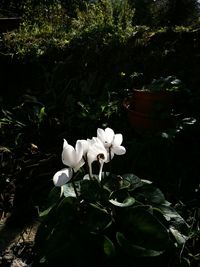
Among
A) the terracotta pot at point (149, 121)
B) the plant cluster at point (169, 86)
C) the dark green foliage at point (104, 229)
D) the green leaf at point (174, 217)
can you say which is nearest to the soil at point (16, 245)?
the dark green foliage at point (104, 229)

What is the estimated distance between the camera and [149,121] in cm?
354

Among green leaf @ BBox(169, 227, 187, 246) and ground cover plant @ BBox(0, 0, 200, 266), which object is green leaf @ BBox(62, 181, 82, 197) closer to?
ground cover plant @ BBox(0, 0, 200, 266)

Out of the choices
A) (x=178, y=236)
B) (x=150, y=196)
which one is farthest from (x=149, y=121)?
(x=178, y=236)

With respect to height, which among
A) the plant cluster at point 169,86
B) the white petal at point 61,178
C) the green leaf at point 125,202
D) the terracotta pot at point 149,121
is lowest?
the terracotta pot at point 149,121

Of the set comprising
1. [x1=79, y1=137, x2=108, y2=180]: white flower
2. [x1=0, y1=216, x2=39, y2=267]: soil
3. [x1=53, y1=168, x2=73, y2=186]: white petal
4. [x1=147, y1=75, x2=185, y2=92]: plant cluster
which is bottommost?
[x1=0, y1=216, x2=39, y2=267]: soil

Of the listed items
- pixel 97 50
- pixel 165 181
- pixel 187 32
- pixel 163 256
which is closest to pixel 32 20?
pixel 97 50

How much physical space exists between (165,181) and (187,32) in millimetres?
2695

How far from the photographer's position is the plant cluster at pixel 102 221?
163 centimetres

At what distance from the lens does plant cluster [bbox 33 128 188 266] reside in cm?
163

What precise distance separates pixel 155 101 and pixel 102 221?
6.54 feet

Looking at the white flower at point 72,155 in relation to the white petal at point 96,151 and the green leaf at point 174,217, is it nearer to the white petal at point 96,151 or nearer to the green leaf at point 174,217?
the white petal at point 96,151

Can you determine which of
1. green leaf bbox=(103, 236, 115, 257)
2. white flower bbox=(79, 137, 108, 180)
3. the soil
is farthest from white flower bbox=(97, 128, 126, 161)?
the soil

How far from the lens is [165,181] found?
9.84ft

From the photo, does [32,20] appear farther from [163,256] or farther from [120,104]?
[163,256]
